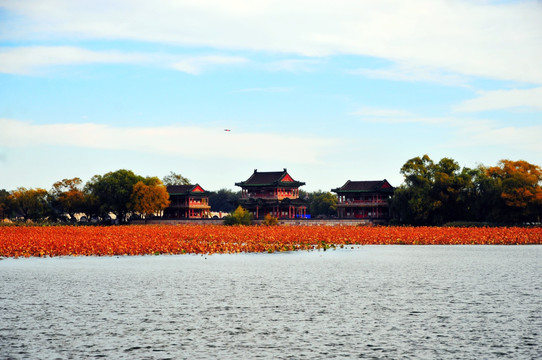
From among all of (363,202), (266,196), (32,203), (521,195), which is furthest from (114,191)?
(521,195)

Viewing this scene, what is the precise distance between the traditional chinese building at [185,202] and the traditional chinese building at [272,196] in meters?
11.3

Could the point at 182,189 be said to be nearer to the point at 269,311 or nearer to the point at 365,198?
the point at 365,198

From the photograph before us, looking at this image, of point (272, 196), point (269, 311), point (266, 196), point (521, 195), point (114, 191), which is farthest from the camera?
point (266, 196)

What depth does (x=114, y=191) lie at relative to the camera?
108 m

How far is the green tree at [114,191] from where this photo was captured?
4230 inches

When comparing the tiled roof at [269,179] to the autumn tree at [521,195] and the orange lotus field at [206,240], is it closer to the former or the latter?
the autumn tree at [521,195]

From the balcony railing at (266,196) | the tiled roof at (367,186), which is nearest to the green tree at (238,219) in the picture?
the balcony railing at (266,196)

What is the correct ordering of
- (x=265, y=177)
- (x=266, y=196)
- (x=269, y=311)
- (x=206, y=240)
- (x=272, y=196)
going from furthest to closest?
(x=265, y=177)
(x=266, y=196)
(x=272, y=196)
(x=206, y=240)
(x=269, y=311)

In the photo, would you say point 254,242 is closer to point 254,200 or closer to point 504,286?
point 504,286

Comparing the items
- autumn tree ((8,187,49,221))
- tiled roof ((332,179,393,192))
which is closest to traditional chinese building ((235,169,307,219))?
tiled roof ((332,179,393,192))

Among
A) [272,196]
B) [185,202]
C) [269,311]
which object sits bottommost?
[269,311]

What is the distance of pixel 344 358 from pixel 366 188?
94928mm

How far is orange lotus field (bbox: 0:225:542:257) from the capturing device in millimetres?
44875

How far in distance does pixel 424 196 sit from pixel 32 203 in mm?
66629
